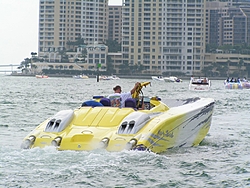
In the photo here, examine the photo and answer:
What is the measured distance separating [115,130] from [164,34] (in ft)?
522

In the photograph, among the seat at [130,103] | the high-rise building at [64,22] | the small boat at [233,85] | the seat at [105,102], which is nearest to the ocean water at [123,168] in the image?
the seat at [130,103]

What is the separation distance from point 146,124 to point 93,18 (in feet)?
600

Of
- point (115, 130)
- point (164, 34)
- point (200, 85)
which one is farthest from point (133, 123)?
point (164, 34)

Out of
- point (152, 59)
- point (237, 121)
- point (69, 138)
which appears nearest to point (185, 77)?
point (152, 59)

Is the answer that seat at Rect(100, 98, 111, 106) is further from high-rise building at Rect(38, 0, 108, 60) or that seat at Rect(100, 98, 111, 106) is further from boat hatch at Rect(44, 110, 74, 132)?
high-rise building at Rect(38, 0, 108, 60)

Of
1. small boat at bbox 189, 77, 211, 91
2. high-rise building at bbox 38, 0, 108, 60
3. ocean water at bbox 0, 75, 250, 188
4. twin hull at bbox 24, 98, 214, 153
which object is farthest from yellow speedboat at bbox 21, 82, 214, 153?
high-rise building at bbox 38, 0, 108, 60

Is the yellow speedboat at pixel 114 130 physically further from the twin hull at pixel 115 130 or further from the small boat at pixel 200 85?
the small boat at pixel 200 85

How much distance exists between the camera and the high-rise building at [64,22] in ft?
624

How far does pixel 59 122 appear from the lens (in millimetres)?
11641

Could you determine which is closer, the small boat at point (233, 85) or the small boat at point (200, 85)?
the small boat at point (200, 85)

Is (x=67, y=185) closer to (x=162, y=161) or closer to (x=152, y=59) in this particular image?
(x=162, y=161)

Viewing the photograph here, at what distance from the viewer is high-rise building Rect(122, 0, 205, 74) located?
168 meters

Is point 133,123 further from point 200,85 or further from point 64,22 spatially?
point 64,22

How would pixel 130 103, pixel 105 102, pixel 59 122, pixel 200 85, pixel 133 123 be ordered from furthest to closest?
pixel 200 85, pixel 105 102, pixel 130 103, pixel 59 122, pixel 133 123
